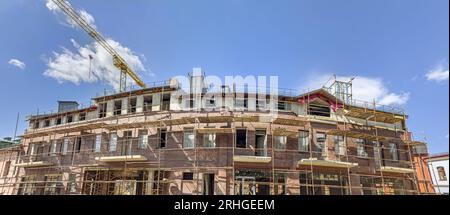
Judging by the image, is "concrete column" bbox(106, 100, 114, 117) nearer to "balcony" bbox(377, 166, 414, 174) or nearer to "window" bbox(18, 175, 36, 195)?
"window" bbox(18, 175, 36, 195)

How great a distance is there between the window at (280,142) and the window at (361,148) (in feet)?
20.2

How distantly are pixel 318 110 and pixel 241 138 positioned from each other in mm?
6914

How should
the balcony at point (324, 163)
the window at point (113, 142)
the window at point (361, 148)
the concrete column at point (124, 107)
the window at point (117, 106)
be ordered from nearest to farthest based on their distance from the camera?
the balcony at point (324, 163), the window at point (361, 148), the window at point (113, 142), the concrete column at point (124, 107), the window at point (117, 106)

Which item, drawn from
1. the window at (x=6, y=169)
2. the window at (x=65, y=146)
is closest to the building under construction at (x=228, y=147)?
the window at (x=65, y=146)

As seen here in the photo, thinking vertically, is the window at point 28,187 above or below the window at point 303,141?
below

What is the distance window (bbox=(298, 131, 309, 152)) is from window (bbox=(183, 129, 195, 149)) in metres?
7.62

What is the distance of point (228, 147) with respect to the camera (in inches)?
782

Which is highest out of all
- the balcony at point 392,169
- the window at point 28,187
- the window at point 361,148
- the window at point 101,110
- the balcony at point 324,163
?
the window at point 101,110

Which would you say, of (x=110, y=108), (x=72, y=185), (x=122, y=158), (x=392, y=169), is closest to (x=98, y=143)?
(x=110, y=108)

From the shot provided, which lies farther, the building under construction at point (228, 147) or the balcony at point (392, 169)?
the balcony at point (392, 169)

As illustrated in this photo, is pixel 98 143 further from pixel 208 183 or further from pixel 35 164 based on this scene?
A: pixel 208 183

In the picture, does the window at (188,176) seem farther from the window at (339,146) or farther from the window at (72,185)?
the window at (339,146)

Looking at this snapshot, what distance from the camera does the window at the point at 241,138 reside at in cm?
2053
